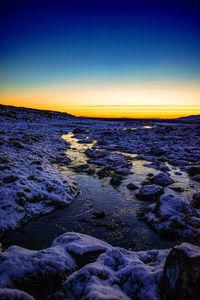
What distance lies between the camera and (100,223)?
9078 millimetres

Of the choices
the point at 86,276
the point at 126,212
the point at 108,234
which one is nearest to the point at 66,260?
the point at 86,276

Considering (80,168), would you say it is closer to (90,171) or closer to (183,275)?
(90,171)

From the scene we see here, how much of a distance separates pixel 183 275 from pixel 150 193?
292 inches

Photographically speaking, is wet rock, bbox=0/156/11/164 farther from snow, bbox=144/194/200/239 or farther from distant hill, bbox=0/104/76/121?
distant hill, bbox=0/104/76/121

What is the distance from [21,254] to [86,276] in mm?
1874

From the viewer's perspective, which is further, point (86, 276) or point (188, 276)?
point (86, 276)

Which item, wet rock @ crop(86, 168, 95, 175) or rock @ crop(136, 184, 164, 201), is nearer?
rock @ crop(136, 184, 164, 201)

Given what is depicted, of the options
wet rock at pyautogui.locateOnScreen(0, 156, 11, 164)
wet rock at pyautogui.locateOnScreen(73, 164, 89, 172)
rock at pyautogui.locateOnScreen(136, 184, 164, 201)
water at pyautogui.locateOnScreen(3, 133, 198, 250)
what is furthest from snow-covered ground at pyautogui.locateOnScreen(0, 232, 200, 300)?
wet rock at pyautogui.locateOnScreen(73, 164, 89, 172)

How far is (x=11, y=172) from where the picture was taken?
1238 cm

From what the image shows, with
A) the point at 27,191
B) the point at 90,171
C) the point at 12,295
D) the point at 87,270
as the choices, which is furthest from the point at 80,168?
the point at 12,295

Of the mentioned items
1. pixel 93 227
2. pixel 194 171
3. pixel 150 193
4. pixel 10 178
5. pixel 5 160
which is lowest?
pixel 93 227

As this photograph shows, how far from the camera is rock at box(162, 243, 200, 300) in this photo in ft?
14.1

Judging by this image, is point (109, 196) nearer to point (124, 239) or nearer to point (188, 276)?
point (124, 239)

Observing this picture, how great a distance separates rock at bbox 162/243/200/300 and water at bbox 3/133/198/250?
9.59 feet
